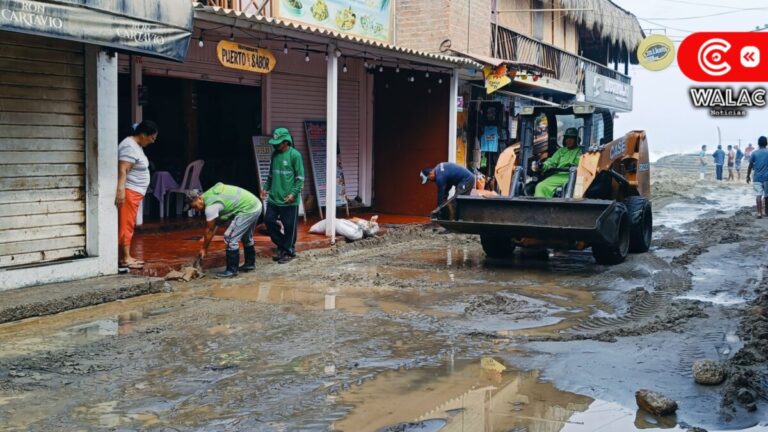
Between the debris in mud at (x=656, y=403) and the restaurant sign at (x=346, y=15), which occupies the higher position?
the restaurant sign at (x=346, y=15)

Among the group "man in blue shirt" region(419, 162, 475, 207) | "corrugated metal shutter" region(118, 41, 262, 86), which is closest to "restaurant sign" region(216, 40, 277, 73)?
"corrugated metal shutter" region(118, 41, 262, 86)

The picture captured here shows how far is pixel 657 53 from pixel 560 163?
9.63 meters

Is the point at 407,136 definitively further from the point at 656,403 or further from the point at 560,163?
the point at 656,403

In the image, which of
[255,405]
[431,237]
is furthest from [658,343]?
[431,237]

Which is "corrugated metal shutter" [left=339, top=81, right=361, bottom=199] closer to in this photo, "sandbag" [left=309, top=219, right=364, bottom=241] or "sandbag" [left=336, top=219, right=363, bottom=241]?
"sandbag" [left=309, top=219, right=364, bottom=241]

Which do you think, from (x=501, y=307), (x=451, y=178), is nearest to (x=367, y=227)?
(x=451, y=178)

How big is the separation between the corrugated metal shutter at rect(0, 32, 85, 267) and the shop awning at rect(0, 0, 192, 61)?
35.5 inches

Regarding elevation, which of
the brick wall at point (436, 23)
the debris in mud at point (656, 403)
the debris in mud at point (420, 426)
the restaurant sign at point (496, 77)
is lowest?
the debris in mud at point (420, 426)

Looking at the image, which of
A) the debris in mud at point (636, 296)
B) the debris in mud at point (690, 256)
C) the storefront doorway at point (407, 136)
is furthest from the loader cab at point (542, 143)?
the storefront doorway at point (407, 136)

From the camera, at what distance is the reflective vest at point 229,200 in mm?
9305

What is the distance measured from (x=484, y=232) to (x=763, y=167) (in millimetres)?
10310

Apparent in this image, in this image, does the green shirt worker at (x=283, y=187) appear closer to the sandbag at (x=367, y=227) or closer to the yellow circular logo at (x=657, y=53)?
the sandbag at (x=367, y=227)

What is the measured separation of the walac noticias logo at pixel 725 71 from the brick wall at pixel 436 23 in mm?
6133

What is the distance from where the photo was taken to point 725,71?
37.1ft
